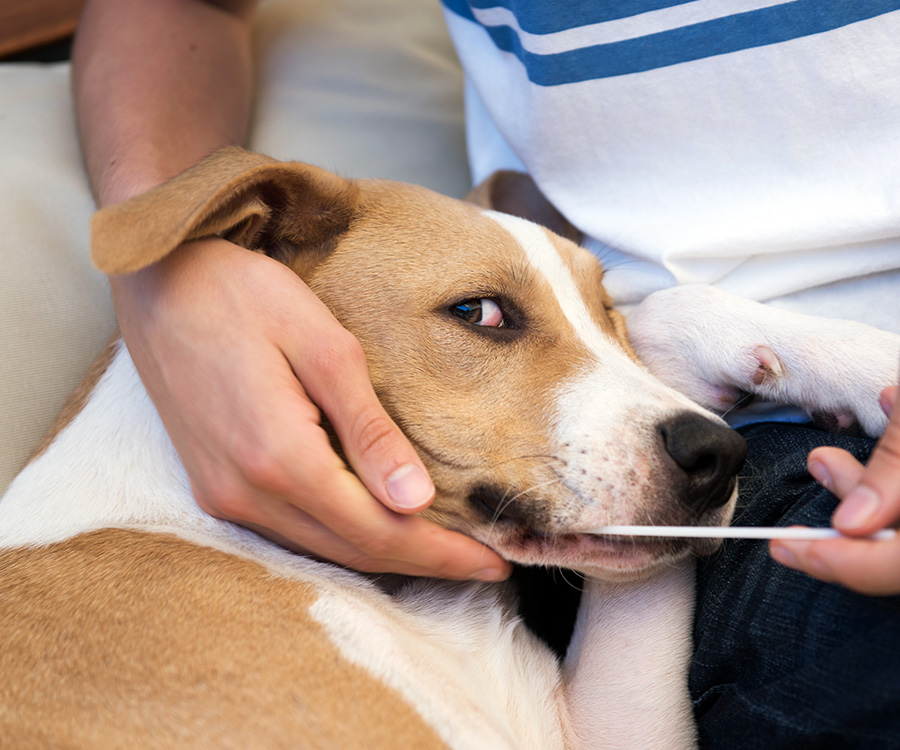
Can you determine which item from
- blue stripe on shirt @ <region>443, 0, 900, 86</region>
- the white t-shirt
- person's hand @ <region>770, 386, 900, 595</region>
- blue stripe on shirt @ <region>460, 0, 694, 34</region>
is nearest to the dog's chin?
person's hand @ <region>770, 386, 900, 595</region>

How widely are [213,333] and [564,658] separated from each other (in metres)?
1.20

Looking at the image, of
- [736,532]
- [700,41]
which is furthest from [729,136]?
[736,532]

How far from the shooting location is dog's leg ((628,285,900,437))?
5.18 ft

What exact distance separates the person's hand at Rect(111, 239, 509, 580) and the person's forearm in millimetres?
675

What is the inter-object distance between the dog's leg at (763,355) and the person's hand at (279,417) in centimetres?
74

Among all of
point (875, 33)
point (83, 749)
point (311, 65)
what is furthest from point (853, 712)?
point (311, 65)

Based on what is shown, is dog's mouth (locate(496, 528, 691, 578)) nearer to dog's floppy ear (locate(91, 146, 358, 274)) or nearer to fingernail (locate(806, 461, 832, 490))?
fingernail (locate(806, 461, 832, 490))

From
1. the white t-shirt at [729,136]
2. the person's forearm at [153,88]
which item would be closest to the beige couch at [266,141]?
the person's forearm at [153,88]

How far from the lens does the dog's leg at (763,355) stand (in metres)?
1.58

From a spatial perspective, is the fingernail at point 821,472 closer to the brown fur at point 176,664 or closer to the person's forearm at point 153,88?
the brown fur at point 176,664

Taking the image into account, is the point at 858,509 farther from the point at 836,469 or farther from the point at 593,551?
the point at 593,551

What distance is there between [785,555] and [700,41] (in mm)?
1289

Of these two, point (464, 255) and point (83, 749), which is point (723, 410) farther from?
point (83, 749)

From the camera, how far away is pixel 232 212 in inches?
62.4
